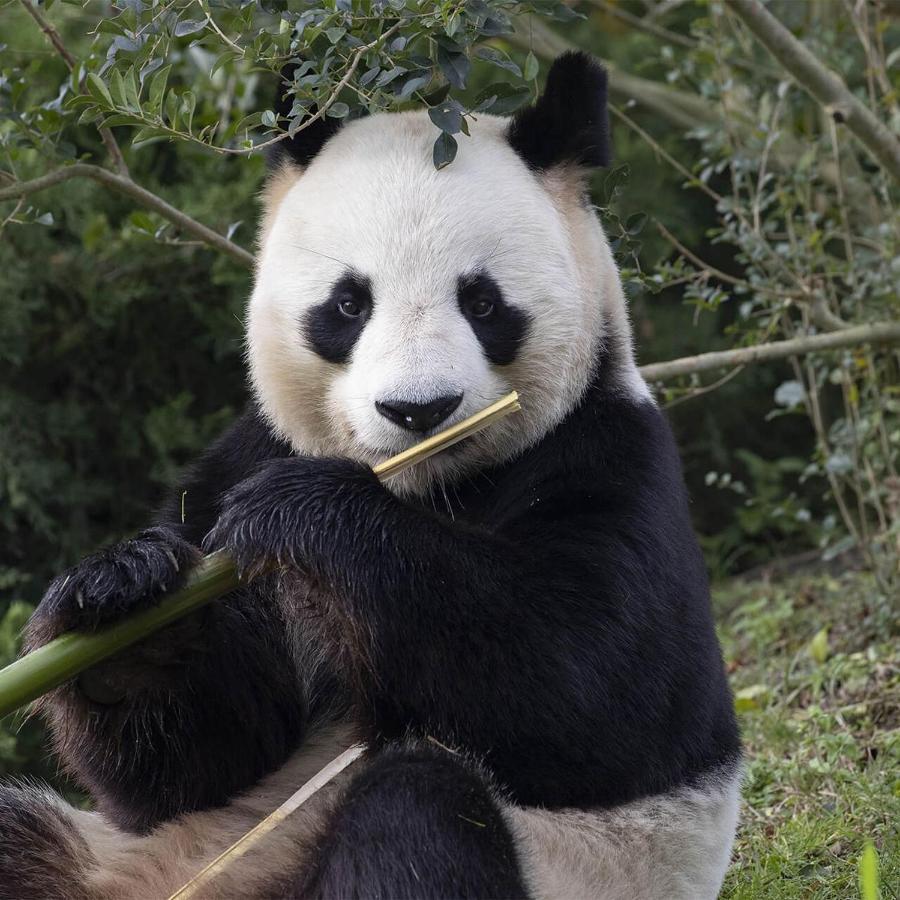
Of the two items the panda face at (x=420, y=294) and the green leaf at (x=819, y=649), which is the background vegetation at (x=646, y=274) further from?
the panda face at (x=420, y=294)

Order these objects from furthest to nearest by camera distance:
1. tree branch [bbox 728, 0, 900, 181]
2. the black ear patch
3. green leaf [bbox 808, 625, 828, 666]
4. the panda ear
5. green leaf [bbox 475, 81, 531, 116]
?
green leaf [bbox 808, 625, 828, 666] → tree branch [bbox 728, 0, 900, 181] → green leaf [bbox 475, 81, 531, 116] → the panda ear → the black ear patch

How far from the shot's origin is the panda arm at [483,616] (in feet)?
10.8

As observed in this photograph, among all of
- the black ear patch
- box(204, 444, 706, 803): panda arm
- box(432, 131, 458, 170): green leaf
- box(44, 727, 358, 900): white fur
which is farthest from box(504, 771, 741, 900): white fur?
the black ear patch

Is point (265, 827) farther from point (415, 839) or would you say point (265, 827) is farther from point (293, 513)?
point (293, 513)

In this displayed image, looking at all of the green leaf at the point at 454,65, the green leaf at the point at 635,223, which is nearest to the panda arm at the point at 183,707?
the green leaf at the point at 454,65

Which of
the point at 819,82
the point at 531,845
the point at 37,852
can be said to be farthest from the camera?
the point at 819,82

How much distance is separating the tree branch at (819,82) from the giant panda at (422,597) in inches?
52.0

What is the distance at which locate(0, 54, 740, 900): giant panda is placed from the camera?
10.8ft

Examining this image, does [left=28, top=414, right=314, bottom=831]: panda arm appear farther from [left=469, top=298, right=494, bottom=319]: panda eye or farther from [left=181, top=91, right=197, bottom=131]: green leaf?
[left=181, top=91, right=197, bottom=131]: green leaf

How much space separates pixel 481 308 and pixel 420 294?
21 cm

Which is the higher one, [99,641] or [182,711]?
[99,641]

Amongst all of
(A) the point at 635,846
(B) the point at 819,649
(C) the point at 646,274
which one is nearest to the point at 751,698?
(B) the point at 819,649

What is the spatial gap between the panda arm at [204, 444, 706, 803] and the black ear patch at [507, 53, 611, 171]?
1081 mm

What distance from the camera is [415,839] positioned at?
10.3 ft
